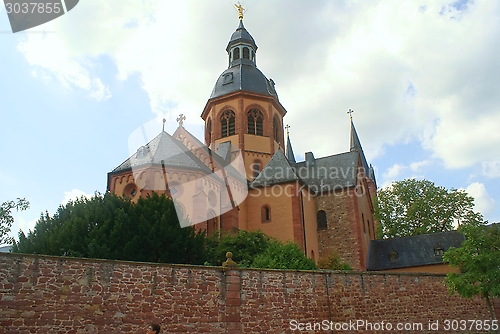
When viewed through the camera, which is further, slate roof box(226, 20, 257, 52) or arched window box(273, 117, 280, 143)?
slate roof box(226, 20, 257, 52)

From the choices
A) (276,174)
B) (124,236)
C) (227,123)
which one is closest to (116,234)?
(124,236)

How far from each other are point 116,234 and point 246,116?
833 inches

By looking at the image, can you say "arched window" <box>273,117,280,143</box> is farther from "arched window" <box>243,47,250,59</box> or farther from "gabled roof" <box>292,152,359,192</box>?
"arched window" <box>243,47,250,59</box>

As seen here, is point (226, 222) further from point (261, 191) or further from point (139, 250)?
point (139, 250)

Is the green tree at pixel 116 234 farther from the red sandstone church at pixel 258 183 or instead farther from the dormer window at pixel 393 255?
the dormer window at pixel 393 255

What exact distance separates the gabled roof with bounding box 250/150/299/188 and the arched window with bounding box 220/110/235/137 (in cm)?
666

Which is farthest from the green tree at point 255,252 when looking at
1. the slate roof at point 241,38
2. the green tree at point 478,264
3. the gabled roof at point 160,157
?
the slate roof at point 241,38

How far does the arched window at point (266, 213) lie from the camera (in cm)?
2956

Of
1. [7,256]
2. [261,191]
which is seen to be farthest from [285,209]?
[7,256]

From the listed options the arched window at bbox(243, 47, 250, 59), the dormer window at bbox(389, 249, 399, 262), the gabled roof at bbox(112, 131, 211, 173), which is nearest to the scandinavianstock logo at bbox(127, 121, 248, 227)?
the gabled roof at bbox(112, 131, 211, 173)

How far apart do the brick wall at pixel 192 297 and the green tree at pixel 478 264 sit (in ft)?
5.28

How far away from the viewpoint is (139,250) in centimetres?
1794

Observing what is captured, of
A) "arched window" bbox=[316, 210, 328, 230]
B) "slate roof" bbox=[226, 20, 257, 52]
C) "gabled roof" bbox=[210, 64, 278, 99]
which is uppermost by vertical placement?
"slate roof" bbox=[226, 20, 257, 52]

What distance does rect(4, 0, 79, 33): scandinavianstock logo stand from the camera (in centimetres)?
581
